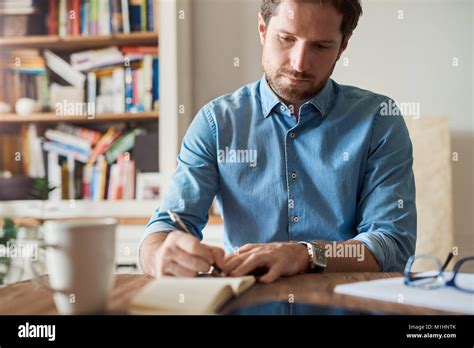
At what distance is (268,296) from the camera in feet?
2.05

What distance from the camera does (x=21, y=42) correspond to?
2053 millimetres

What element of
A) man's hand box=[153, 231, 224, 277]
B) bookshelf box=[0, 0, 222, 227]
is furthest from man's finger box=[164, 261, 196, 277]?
bookshelf box=[0, 0, 222, 227]

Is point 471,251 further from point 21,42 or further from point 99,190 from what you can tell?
point 21,42

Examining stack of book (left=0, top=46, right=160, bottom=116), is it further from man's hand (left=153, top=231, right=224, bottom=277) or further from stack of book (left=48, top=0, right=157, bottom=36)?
man's hand (left=153, top=231, right=224, bottom=277)

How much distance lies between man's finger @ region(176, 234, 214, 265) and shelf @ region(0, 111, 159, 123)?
51.9 inches

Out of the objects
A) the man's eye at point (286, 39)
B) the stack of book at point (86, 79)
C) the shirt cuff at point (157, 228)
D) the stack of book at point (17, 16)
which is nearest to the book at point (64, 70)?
the stack of book at point (86, 79)

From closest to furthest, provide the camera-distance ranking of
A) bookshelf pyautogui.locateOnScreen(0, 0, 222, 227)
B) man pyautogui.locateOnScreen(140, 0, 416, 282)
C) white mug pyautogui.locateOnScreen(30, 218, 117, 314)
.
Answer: white mug pyautogui.locateOnScreen(30, 218, 117, 314) → man pyautogui.locateOnScreen(140, 0, 416, 282) → bookshelf pyautogui.locateOnScreen(0, 0, 222, 227)

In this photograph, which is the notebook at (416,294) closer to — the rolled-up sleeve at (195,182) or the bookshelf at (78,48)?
the rolled-up sleeve at (195,182)

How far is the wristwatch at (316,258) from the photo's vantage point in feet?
2.71

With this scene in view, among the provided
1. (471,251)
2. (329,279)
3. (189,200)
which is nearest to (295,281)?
(329,279)

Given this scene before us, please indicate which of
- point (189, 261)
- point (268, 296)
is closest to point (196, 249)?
point (189, 261)

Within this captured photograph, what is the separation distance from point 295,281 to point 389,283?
0.12 metres

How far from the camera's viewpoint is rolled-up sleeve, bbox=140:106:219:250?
40.5 inches
